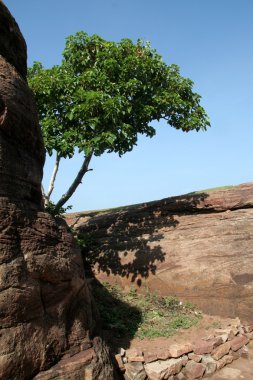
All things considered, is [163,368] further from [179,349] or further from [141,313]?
[141,313]


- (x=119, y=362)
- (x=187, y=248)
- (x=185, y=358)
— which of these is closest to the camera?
(x=119, y=362)

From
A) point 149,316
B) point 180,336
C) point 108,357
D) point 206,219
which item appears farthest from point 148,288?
point 108,357

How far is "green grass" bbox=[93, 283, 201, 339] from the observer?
8.62 m

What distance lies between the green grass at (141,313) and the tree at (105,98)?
3.43m

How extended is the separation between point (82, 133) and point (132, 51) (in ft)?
10.8

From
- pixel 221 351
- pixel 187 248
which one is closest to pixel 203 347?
pixel 221 351

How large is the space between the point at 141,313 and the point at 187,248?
281cm

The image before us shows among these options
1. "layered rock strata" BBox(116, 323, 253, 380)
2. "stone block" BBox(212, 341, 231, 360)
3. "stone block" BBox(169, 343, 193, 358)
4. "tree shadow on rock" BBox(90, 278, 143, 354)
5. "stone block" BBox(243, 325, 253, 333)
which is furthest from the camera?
"stone block" BBox(243, 325, 253, 333)

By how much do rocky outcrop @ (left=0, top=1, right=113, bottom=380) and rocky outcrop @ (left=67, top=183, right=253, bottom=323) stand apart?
416 centimetres

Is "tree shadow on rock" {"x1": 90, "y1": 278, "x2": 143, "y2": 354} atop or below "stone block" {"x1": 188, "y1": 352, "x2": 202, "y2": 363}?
atop

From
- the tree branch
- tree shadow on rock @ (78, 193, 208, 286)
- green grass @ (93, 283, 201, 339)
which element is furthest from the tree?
green grass @ (93, 283, 201, 339)

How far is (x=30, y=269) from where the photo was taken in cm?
573

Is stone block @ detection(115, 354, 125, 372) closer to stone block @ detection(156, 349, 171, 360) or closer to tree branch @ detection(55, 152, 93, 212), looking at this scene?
stone block @ detection(156, 349, 171, 360)

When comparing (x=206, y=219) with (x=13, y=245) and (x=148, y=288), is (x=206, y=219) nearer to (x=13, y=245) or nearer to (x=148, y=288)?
(x=148, y=288)
